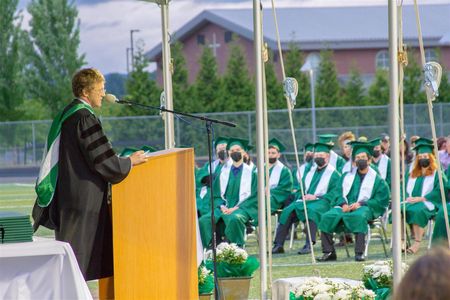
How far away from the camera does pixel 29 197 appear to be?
3011 cm

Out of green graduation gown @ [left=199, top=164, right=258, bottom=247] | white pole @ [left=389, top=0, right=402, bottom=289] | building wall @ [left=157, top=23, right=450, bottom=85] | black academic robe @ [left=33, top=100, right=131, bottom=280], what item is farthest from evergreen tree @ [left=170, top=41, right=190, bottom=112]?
white pole @ [left=389, top=0, right=402, bottom=289]

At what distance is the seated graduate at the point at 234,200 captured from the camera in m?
15.3

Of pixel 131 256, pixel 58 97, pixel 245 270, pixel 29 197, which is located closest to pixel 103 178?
pixel 131 256

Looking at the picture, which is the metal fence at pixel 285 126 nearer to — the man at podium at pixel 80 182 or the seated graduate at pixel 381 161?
the seated graduate at pixel 381 161

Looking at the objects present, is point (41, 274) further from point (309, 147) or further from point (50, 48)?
point (50, 48)

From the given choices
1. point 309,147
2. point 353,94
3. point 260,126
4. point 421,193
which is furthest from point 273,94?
point 260,126

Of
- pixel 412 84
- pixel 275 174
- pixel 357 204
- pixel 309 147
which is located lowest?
pixel 357 204

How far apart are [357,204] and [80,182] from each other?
8479 millimetres

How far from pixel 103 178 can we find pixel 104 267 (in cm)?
59

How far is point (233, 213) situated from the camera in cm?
1552

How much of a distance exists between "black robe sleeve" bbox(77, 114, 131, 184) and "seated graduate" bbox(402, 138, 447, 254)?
27.0ft

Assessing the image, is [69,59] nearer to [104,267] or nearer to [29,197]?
[29,197]

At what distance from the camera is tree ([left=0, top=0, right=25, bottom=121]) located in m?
48.0

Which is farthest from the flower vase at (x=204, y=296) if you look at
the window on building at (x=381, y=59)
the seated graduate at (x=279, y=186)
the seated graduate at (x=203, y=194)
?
the window on building at (x=381, y=59)
